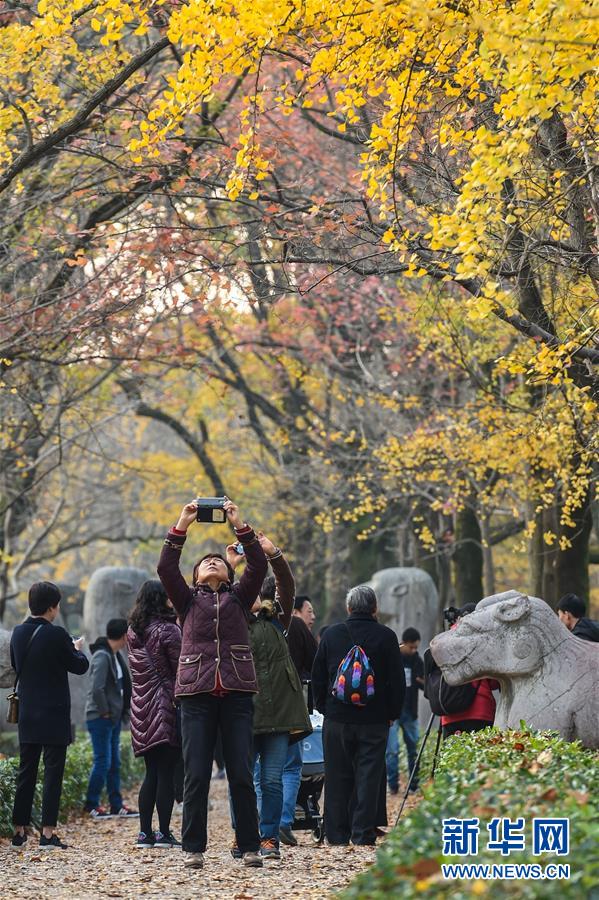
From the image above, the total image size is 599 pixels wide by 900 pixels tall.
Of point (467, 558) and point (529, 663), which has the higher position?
point (467, 558)

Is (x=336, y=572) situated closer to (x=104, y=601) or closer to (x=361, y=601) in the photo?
(x=104, y=601)

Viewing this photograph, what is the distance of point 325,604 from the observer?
2597 cm

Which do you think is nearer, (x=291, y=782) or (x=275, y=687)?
(x=275, y=687)

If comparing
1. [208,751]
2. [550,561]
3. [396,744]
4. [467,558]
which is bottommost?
[208,751]

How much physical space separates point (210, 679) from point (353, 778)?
2.01 meters

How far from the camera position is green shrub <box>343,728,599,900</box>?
3.97 meters

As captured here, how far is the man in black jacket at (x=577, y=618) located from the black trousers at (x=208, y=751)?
3570 mm

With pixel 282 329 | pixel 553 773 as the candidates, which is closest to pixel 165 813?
pixel 553 773

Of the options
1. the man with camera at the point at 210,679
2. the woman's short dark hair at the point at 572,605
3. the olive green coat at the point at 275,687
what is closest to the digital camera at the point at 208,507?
the man with camera at the point at 210,679

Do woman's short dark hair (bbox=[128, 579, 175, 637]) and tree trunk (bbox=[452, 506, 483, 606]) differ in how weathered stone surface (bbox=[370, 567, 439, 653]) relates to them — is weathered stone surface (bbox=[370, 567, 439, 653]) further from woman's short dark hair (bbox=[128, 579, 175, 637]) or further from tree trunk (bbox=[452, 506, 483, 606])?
woman's short dark hair (bbox=[128, 579, 175, 637])

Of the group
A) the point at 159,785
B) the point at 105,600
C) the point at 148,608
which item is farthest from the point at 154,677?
the point at 105,600

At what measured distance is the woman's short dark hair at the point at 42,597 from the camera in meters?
9.05

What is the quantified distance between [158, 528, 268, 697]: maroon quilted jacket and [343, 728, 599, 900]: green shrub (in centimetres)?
165

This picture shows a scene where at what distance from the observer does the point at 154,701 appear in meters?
9.24
